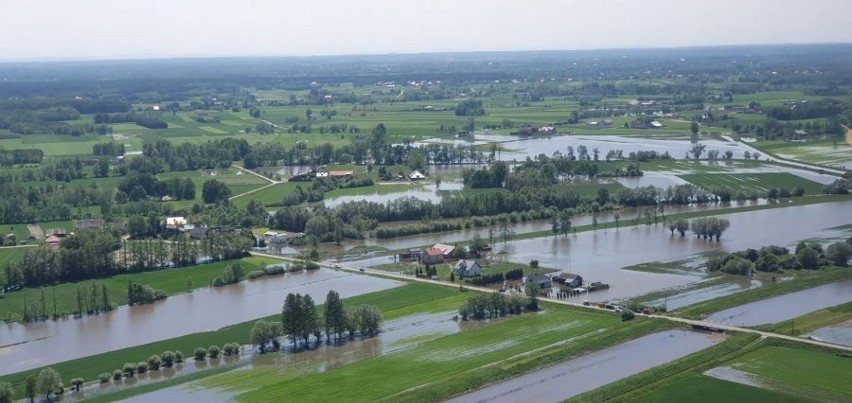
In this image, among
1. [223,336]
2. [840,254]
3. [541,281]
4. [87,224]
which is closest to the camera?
[223,336]

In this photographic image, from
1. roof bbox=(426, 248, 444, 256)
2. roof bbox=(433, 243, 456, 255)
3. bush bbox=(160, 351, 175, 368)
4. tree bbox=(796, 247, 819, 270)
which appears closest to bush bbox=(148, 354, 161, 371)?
bush bbox=(160, 351, 175, 368)

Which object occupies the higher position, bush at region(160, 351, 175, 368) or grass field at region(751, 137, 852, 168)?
grass field at region(751, 137, 852, 168)

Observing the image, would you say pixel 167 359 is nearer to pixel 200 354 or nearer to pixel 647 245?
pixel 200 354

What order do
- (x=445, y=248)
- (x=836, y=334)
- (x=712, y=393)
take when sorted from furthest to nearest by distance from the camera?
1. (x=445, y=248)
2. (x=836, y=334)
3. (x=712, y=393)

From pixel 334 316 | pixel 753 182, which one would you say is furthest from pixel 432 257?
pixel 753 182

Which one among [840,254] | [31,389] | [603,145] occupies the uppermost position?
[840,254]

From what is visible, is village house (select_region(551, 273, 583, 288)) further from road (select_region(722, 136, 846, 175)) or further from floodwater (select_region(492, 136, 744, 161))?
floodwater (select_region(492, 136, 744, 161))

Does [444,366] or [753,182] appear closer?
[444,366]
